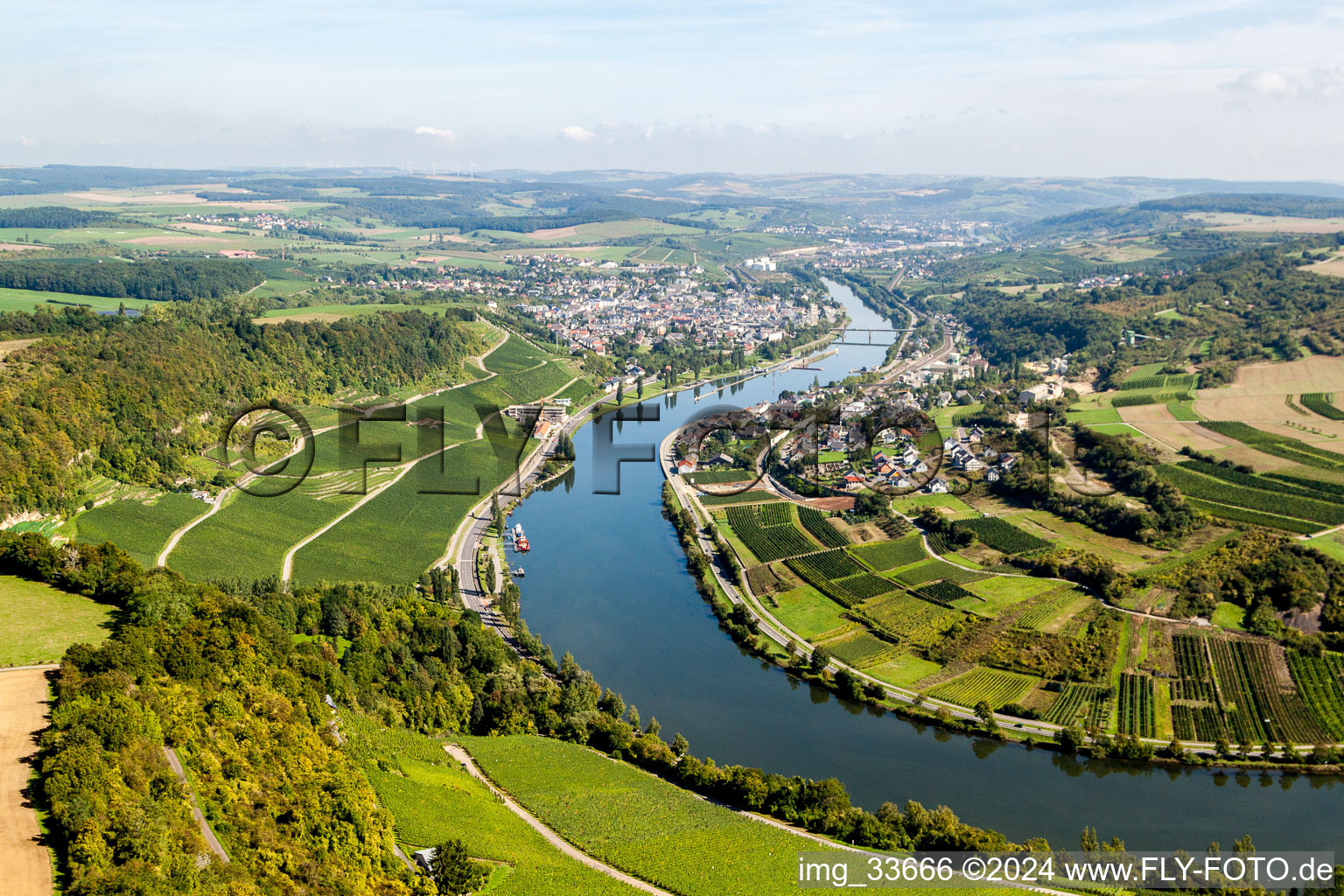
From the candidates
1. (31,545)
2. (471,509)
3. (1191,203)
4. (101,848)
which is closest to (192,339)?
(471,509)

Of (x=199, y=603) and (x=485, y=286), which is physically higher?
(x=485, y=286)

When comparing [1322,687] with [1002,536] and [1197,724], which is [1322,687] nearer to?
[1197,724]

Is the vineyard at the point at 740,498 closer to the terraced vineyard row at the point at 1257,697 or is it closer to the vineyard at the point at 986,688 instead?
the vineyard at the point at 986,688

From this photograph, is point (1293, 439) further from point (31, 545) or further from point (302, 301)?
point (302, 301)

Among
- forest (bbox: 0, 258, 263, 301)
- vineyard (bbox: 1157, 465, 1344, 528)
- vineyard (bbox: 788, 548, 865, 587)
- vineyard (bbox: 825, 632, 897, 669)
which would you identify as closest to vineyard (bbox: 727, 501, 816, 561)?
vineyard (bbox: 788, 548, 865, 587)

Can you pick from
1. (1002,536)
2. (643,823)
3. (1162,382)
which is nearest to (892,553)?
(1002,536)

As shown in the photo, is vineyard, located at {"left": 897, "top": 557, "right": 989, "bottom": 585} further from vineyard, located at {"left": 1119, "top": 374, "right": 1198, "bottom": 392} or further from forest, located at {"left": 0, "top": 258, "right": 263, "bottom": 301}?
forest, located at {"left": 0, "top": 258, "right": 263, "bottom": 301}
